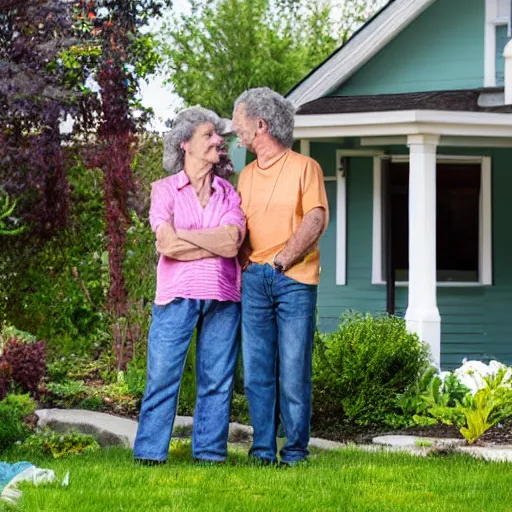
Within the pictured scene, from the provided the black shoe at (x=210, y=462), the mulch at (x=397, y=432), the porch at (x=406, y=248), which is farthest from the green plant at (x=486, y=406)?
the porch at (x=406, y=248)

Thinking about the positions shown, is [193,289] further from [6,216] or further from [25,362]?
[6,216]

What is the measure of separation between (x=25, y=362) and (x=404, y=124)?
163 inches

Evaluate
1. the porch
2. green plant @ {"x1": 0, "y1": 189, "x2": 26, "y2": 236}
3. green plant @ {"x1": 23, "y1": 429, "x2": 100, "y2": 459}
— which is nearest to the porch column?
the porch

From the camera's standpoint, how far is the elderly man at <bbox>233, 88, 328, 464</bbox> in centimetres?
684

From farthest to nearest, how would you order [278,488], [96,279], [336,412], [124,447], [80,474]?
1. [96,279]
2. [336,412]
3. [124,447]
4. [80,474]
5. [278,488]

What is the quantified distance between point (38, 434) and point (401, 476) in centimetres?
304

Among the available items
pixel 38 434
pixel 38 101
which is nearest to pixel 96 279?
pixel 38 101

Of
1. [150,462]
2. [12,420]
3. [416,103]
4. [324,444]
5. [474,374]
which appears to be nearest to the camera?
[150,462]

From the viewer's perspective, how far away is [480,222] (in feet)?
47.0

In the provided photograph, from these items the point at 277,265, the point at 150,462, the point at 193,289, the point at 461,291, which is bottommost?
the point at 150,462

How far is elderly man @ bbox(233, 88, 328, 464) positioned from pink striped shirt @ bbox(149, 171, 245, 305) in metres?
0.10

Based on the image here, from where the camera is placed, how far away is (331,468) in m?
7.01

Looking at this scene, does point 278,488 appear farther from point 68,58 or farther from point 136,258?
point 68,58

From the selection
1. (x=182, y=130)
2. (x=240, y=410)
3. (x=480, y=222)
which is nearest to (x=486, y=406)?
(x=240, y=410)
